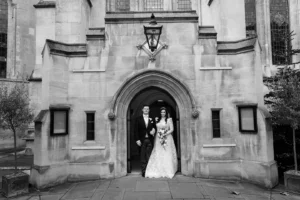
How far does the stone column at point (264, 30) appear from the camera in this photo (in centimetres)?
1351

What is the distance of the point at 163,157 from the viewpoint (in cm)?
666

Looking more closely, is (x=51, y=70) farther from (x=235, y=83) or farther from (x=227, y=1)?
(x=227, y=1)

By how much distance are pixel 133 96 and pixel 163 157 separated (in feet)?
7.48

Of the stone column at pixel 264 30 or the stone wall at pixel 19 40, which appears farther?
the stone wall at pixel 19 40

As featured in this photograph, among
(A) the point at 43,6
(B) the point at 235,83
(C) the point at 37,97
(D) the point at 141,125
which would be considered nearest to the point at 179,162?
(D) the point at 141,125

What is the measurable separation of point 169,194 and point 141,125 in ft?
8.00

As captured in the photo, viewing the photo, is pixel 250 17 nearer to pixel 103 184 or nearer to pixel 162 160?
pixel 162 160

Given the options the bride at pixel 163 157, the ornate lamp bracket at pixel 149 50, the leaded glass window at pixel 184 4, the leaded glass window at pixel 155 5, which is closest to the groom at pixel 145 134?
the bride at pixel 163 157

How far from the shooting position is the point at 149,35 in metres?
6.49

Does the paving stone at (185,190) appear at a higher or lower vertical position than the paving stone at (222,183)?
higher

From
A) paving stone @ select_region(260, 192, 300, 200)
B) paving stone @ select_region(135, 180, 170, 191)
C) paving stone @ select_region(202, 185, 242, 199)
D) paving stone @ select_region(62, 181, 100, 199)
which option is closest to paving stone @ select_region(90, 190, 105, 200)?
paving stone @ select_region(62, 181, 100, 199)

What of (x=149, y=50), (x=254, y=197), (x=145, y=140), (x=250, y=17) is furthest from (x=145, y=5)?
(x=254, y=197)

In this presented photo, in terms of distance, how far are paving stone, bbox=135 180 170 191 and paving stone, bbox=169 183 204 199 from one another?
0.20 meters

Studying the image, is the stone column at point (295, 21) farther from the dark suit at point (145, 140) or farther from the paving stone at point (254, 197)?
the dark suit at point (145, 140)
